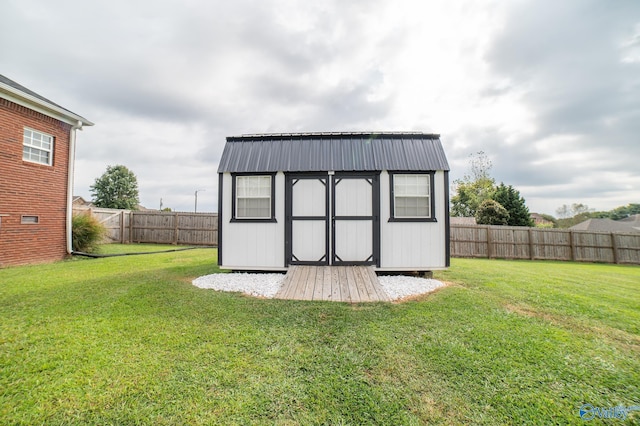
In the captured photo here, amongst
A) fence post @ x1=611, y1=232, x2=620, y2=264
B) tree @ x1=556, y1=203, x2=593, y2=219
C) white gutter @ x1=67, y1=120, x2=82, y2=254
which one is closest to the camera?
white gutter @ x1=67, y1=120, x2=82, y2=254

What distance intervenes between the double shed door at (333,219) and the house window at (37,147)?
8.98m

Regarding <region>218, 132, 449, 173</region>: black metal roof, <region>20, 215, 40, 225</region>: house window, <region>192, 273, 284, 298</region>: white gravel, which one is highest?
<region>218, 132, 449, 173</region>: black metal roof

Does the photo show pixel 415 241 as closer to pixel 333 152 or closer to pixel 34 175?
pixel 333 152

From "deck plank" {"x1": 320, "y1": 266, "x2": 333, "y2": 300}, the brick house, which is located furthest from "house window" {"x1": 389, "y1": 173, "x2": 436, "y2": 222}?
the brick house

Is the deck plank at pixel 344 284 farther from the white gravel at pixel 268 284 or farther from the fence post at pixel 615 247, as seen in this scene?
the fence post at pixel 615 247

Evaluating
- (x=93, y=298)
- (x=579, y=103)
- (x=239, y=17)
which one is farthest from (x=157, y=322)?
(x=579, y=103)

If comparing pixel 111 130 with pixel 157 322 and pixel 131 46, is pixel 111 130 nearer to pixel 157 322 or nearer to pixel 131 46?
pixel 131 46

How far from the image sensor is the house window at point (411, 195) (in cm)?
627

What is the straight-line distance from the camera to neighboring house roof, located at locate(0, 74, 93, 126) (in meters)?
7.07

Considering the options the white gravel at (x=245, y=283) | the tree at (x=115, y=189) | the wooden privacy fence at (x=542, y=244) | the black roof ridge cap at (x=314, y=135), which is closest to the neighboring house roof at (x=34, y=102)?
the wooden privacy fence at (x=542, y=244)

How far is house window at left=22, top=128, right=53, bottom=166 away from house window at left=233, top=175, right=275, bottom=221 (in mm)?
7527

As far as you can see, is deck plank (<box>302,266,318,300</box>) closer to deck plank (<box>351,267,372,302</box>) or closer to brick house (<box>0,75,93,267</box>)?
deck plank (<box>351,267,372,302</box>)

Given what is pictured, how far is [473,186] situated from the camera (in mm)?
26266

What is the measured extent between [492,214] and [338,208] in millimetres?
16661
